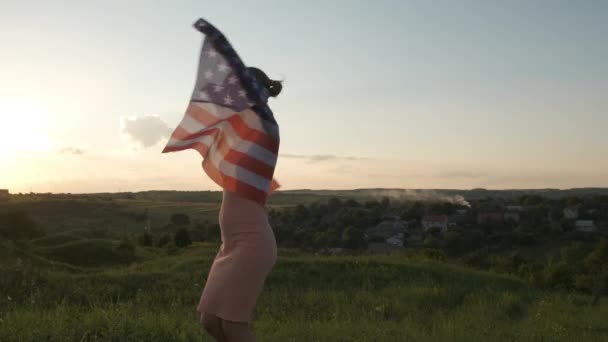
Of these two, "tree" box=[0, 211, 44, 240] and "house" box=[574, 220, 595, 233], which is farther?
"house" box=[574, 220, 595, 233]

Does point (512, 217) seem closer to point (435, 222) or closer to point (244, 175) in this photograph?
point (435, 222)

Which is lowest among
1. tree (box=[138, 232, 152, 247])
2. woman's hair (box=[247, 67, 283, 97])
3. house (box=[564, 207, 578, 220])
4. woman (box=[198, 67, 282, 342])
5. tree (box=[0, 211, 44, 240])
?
tree (box=[138, 232, 152, 247])

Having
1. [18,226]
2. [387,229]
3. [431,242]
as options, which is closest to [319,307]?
[18,226]

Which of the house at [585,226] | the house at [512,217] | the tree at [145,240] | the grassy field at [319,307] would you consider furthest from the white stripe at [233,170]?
the house at [512,217]

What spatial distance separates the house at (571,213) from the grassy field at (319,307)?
45837 millimetres

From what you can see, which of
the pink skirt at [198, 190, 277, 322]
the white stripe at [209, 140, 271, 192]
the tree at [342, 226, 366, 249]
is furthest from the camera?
the tree at [342, 226, 366, 249]

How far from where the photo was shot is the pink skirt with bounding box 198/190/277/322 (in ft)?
12.4

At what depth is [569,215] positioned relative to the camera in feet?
191

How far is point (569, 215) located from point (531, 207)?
197 inches

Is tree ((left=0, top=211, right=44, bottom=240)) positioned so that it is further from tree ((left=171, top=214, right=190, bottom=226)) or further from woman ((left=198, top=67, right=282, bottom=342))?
tree ((left=171, top=214, right=190, bottom=226))

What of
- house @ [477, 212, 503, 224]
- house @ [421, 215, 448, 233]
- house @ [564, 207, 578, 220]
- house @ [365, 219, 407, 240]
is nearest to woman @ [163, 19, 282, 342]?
house @ [365, 219, 407, 240]

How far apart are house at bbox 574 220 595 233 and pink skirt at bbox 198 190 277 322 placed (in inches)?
2082

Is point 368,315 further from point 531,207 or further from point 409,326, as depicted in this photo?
point 531,207

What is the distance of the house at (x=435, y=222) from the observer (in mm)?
53438
